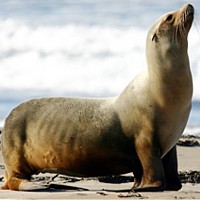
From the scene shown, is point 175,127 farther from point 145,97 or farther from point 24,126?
point 24,126

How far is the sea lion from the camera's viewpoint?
30.0 feet

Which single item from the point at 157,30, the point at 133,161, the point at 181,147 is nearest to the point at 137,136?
the point at 133,161

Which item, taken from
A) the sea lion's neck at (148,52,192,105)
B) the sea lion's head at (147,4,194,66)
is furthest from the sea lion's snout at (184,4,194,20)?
the sea lion's neck at (148,52,192,105)

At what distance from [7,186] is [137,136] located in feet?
5.59

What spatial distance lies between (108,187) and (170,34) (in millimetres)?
1972

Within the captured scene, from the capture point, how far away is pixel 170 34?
9227 millimetres

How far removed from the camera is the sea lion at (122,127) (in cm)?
914

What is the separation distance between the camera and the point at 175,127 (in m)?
9.20

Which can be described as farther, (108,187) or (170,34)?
(108,187)

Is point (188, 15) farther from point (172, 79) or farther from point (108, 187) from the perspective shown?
point (108, 187)

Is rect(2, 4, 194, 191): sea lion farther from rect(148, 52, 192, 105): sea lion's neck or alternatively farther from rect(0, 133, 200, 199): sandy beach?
rect(0, 133, 200, 199): sandy beach

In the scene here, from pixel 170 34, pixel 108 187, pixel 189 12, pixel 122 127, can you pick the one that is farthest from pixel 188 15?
pixel 108 187

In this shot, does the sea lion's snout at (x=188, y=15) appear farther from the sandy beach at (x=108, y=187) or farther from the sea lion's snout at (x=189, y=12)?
the sandy beach at (x=108, y=187)

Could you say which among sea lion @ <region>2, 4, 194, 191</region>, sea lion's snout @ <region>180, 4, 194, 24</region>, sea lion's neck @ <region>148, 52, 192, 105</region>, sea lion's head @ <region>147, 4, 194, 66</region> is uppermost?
sea lion's snout @ <region>180, 4, 194, 24</region>
